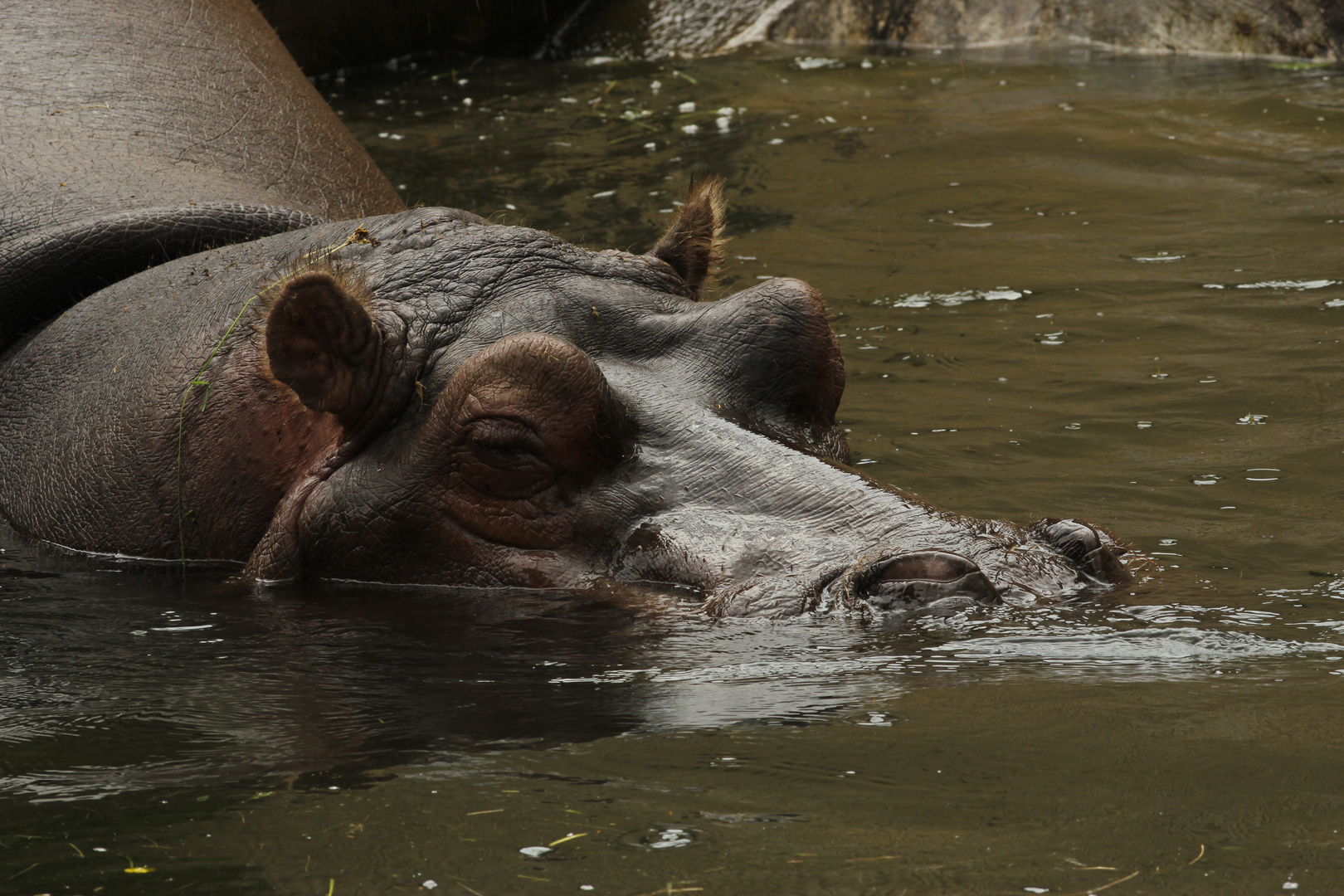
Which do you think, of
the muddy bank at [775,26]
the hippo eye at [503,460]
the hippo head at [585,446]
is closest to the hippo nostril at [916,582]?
the hippo head at [585,446]

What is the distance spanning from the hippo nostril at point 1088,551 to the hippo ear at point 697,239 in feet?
5.95

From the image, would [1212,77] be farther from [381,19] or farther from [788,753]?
[788,753]

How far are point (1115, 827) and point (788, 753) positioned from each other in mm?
644

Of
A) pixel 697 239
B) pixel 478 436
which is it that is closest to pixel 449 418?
pixel 478 436

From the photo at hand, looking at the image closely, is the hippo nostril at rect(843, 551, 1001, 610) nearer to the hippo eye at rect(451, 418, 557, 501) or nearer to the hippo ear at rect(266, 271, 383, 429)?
the hippo eye at rect(451, 418, 557, 501)

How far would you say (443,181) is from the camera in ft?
33.1

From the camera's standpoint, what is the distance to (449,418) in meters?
4.08

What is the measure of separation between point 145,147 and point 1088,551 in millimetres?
4025

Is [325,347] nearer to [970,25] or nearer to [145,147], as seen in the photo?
[145,147]

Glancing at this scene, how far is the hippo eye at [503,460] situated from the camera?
4012 millimetres

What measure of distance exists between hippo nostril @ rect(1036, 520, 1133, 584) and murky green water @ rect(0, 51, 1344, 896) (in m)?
0.11

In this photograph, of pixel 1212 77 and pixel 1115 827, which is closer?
pixel 1115 827

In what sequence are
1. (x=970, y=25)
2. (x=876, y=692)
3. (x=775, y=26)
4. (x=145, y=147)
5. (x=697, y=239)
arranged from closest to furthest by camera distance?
(x=876, y=692), (x=697, y=239), (x=145, y=147), (x=970, y=25), (x=775, y=26)

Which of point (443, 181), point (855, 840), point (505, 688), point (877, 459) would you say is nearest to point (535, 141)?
point (443, 181)
